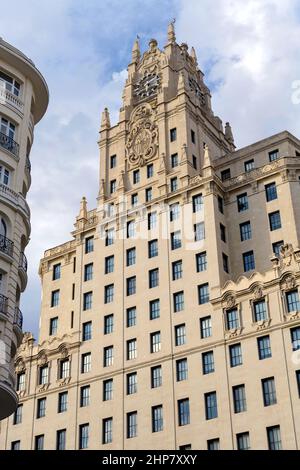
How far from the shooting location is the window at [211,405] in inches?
2504

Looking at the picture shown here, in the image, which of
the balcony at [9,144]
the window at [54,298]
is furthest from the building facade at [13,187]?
the window at [54,298]

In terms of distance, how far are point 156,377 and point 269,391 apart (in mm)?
12220

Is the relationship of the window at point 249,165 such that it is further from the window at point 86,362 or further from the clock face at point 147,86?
the window at point 86,362

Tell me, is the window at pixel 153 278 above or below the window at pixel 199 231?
below

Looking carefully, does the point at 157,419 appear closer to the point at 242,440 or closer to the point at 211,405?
the point at 211,405

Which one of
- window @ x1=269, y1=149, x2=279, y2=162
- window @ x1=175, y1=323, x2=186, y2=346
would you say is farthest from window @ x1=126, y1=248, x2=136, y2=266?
window @ x1=269, y1=149, x2=279, y2=162

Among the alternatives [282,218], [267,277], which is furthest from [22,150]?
[282,218]

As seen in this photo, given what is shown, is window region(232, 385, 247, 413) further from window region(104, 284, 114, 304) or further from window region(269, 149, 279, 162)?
window region(269, 149, 279, 162)

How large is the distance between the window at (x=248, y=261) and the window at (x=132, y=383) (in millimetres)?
14857

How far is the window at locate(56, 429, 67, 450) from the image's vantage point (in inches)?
2825

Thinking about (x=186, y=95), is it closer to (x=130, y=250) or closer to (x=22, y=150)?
(x=130, y=250)


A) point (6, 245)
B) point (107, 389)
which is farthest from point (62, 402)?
point (6, 245)

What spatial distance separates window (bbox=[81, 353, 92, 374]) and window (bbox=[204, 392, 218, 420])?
15.0m

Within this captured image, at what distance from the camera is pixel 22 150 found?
47219 mm
